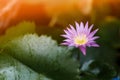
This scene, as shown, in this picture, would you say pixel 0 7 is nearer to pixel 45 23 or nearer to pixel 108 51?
pixel 45 23

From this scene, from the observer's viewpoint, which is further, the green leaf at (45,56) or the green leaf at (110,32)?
the green leaf at (110,32)

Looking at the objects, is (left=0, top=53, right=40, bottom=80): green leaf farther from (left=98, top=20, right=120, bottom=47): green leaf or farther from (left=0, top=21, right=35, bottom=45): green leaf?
(left=98, top=20, right=120, bottom=47): green leaf

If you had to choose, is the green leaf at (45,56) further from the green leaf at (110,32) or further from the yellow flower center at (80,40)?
the green leaf at (110,32)

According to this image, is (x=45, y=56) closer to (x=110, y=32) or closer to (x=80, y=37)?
(x=80, y=37)

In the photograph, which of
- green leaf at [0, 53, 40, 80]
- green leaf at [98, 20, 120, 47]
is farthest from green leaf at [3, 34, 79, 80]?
green leaf at [98, 20, 120, 47]

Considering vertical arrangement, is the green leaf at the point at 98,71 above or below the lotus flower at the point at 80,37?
below

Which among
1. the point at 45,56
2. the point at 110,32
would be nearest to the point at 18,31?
the point at 45,56

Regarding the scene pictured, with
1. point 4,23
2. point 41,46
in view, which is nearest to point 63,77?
point 41,46

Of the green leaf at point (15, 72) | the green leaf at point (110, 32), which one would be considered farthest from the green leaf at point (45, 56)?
the green leaf at point (110, 32)
